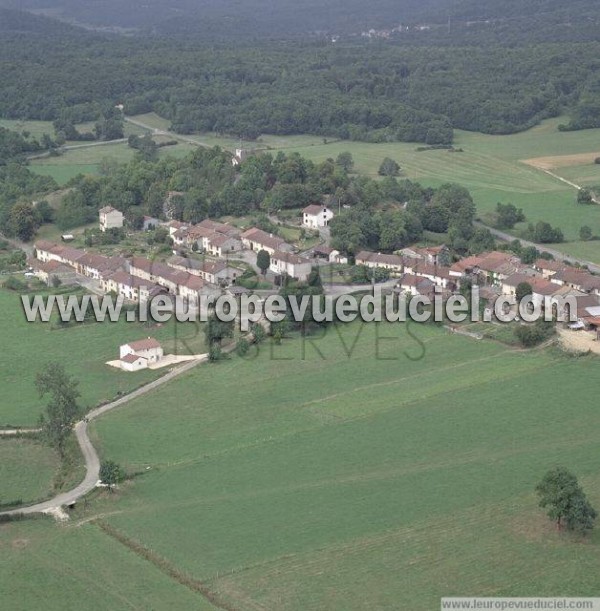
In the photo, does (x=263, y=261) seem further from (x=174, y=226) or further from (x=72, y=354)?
(x=72, y=354)

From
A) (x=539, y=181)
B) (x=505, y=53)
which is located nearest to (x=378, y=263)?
(x=539, y=181)

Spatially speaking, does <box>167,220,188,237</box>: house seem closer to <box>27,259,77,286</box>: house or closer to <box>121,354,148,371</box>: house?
<box>27,259,77,286</box>: house

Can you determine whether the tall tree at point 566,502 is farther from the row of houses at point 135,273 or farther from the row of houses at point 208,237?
the row of houses at point 208,237

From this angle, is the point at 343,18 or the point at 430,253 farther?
the point at 343,18

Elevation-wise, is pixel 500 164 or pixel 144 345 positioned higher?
pixel 500 164

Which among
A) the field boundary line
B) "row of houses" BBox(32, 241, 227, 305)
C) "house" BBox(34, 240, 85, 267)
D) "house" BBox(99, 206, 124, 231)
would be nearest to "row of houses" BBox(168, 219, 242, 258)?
"row of houses" BBox(32, 241, 227, 305)

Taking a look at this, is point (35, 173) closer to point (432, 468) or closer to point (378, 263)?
point (378, 263)

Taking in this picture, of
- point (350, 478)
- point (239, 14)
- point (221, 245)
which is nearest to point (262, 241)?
point (221, 245)

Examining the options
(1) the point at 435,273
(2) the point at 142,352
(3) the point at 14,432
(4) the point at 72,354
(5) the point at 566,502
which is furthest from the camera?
(1) the point at 435,273
